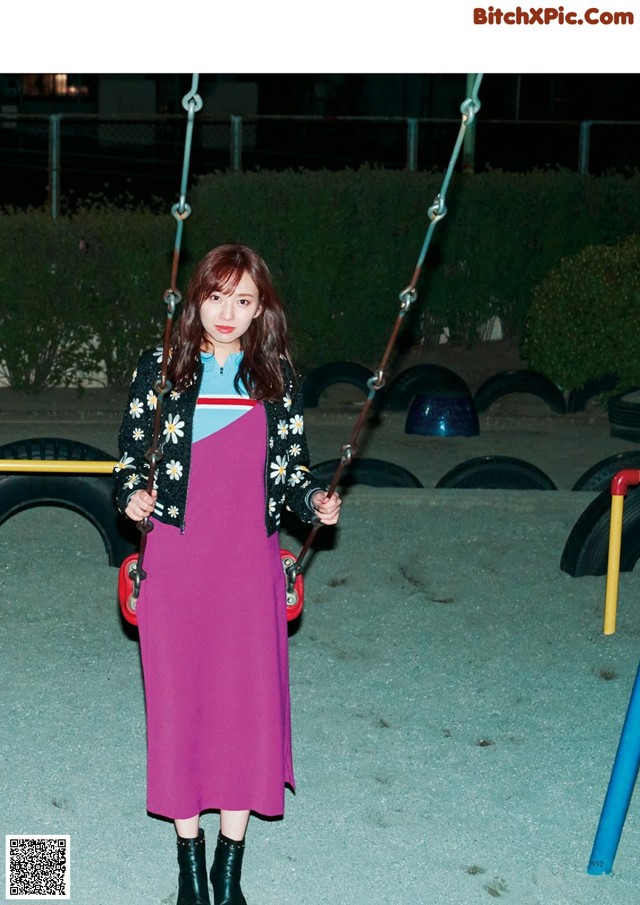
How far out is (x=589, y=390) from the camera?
12672 millimetres

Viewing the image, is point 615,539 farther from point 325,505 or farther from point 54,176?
point 54,176

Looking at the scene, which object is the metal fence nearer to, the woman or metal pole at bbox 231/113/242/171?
metal pole at bbox 231/113/242/171

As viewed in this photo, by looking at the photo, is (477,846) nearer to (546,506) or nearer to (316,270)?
(546,506)

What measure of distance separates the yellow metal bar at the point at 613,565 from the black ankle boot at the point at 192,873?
108 inches

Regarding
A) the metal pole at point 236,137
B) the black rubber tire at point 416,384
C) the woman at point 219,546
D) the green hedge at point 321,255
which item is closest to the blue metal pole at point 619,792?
the woman at point 219,546

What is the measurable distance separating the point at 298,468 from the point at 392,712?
1836 mm

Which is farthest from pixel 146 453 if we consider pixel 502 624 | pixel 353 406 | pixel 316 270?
pixel 316 270

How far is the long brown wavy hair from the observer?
3861 millimetres

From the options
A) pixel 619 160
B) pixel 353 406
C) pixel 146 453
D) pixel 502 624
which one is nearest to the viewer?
pixel 146 453

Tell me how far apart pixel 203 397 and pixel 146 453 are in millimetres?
222

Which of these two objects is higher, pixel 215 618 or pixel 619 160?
pixel 619 160

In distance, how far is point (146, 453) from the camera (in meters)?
3.81

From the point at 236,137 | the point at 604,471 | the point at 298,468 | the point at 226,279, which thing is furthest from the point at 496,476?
the point at 236,137

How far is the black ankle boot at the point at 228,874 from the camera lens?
3.99m
